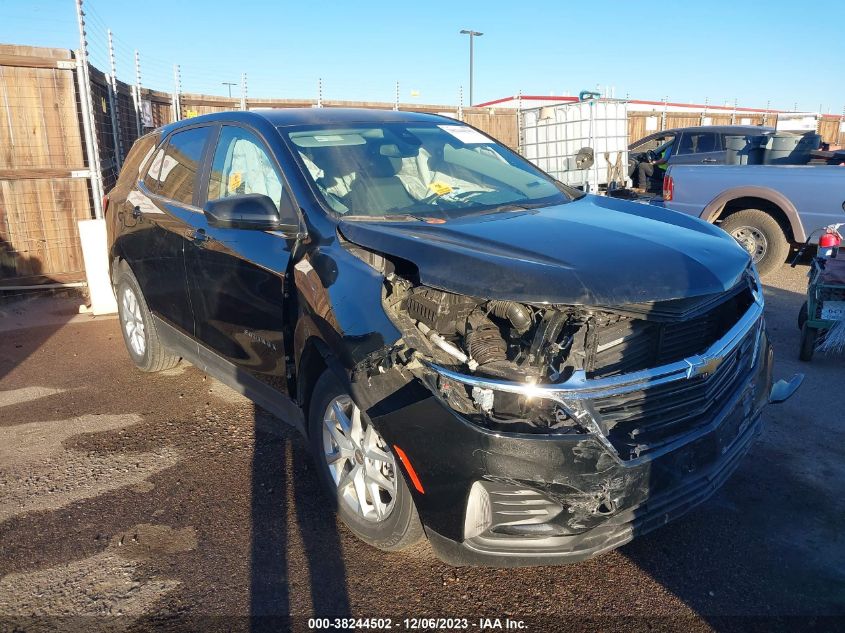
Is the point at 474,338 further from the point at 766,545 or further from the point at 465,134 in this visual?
the point at 465,134

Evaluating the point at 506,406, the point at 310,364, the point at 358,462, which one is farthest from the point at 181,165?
the point at 506,406

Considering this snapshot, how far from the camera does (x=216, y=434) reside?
433 cm

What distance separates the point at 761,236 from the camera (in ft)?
27.2

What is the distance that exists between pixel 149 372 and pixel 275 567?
116 inches

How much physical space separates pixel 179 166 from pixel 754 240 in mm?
6787

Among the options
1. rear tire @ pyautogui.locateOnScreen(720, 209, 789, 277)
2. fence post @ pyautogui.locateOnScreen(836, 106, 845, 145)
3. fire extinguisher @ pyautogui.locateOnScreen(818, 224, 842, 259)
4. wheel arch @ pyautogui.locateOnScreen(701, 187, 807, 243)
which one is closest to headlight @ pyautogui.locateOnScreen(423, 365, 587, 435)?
fire extinguisher @ pyautogui.locateOnScreen(818, 224, 842, 259)

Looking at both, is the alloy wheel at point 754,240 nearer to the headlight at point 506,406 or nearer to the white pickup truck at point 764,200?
the white pickup truck at point 764,200

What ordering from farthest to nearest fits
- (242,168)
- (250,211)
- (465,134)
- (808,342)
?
(808,342) → (465,134) → (242,168) → (250,211)

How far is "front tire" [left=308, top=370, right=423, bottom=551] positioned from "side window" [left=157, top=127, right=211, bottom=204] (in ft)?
6.22

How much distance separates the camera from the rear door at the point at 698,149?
1112cm

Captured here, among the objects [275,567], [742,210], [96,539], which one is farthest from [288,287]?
[742,210]

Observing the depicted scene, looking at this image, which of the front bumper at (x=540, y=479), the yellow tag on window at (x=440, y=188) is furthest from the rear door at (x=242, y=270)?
the front bumper at (x=540, y=479)

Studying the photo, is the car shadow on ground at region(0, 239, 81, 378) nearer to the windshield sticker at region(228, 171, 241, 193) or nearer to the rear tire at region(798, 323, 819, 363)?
the windshield sticker at region(228, 171, 241, 193)

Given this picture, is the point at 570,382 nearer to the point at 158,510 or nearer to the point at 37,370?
the point at 158,510
